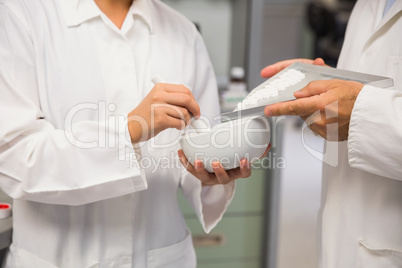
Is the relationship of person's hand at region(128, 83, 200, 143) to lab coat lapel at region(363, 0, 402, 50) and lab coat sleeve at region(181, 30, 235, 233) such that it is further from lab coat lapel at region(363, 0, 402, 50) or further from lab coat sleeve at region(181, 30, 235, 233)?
lab coat lapel at region(363, 0, 402, 50)

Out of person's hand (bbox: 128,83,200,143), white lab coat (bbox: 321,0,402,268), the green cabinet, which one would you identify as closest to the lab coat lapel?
white lab coat (bbox: 321,0,402,268)

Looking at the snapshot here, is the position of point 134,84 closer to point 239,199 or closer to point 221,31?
point 239,199

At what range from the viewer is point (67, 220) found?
3.35ft

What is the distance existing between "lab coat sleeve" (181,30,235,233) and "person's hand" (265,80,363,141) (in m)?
0.30

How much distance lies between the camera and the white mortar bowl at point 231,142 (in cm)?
92

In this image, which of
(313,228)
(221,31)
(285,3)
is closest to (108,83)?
(221,31)

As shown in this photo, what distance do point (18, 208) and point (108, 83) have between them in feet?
1.06

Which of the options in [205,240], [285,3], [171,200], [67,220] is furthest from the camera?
[285,3]

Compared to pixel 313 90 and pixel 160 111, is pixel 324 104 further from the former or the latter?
pixel 160 111

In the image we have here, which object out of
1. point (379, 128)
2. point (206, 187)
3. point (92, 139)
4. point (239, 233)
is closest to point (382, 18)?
point (379, 128)

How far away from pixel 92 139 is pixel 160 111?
14 centimetres

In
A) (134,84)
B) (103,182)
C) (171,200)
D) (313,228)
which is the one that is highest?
(134,84)

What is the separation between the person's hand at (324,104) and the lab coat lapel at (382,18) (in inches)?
6.6

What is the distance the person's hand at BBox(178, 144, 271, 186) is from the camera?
0.97 m
